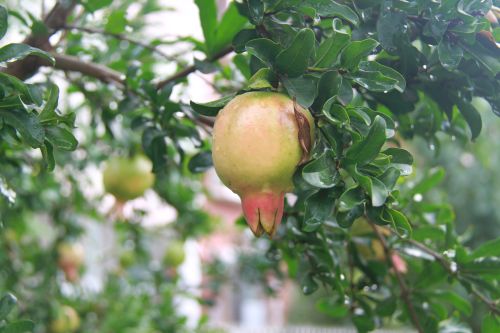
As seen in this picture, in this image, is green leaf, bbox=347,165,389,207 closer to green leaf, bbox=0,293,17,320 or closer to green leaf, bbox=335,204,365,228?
green leaf, bbox=335,204,365,228

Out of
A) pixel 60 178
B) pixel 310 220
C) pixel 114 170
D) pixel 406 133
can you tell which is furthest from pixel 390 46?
pixel 60 178

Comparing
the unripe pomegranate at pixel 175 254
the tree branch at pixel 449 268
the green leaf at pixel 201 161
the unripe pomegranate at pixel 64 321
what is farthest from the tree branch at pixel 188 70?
the unripe pomegranate at pixel 175 254

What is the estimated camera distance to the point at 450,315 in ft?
4.67

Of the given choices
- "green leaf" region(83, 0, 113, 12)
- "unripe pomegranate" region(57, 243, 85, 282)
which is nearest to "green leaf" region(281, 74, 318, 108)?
"green leaf" region(83, 0, 113, 12)

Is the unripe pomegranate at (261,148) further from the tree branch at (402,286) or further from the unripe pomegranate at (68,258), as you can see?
the unripe pomegranate at (68,258)

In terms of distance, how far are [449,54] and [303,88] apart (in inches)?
9.1

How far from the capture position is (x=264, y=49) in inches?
31.5

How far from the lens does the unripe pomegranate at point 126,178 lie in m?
1.85

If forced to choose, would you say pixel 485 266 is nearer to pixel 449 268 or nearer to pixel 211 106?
pixel 449 268

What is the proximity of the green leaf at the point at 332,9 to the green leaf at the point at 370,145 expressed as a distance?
16 cm

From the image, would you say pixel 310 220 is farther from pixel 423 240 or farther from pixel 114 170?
pixel 114 170

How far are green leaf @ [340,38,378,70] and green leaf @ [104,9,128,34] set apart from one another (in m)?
0.77

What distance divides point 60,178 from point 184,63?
1500mm

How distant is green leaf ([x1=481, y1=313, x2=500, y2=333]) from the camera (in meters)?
1.10
